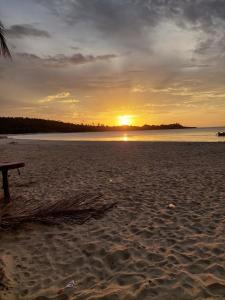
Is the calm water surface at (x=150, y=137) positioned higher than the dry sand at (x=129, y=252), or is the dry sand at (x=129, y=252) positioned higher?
the calm water surface at (x=150, y=137)

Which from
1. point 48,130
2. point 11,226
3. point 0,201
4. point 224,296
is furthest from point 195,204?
point 48,130

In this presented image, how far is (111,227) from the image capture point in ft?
18.1

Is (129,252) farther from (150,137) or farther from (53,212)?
(150,137)

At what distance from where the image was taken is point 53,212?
6.08 metres

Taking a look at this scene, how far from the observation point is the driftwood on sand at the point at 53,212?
574cm

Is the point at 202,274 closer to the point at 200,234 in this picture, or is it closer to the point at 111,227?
the point at 200,234

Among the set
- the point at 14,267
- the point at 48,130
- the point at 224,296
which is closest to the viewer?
the point at 224,296

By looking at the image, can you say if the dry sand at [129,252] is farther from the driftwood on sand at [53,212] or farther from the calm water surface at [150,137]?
the calm water surface at [150,137]

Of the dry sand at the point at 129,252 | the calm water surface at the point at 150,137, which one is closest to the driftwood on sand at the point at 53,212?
the dry sand at the point at 129,252

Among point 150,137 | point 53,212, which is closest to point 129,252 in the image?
point 53,212

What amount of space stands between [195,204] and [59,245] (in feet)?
11.8

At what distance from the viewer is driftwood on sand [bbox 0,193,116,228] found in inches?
226

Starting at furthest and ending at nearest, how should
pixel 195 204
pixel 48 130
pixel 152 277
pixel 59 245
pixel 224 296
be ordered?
1. pixel 48 130
2. pixel 195 204
3. pixel 59 245
4. pixel 152 277
5. pixel 224 296

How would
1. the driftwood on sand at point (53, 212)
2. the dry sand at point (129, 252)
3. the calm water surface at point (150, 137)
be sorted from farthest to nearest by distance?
the calm water surface at point (150, 137), the driftwood on sand at point (53, 212), the dry sand at point (129, 252)
